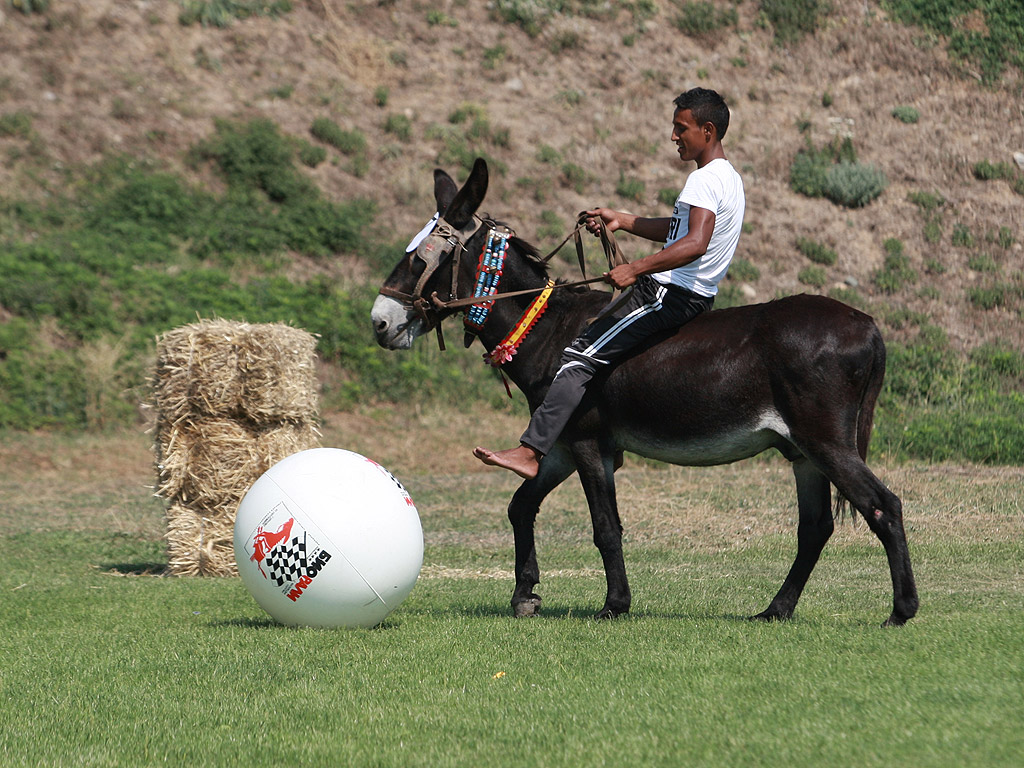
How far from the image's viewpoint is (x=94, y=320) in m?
23.5

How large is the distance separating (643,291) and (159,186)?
73.0 feet

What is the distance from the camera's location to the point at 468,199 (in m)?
8.45

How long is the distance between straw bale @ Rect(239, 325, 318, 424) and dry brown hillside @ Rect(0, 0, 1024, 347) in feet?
55.8

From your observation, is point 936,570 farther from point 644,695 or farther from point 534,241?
point 534,241

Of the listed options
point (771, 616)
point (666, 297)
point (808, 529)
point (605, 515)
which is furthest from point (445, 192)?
point (771, 616)

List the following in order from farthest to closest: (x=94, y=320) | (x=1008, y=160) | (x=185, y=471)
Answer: (x=1008, y=160), (x=94, y=320), (x=185, y=471)

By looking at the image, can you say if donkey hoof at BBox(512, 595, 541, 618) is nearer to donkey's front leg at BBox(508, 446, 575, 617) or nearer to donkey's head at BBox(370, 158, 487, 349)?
donkey's front leg at BBox(508, 446, 575, 617)

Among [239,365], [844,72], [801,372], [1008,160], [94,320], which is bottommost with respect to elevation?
[94,320]

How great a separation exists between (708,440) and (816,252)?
2464 centimetres

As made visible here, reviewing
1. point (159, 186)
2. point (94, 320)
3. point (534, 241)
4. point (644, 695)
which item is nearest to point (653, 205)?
point (534, 241)

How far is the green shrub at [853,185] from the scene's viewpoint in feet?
108

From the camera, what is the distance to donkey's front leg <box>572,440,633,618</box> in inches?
318

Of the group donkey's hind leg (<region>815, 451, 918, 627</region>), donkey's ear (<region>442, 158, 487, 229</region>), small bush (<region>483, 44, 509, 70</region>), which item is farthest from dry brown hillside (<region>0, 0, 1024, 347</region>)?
donkey's hind leg (<region>815, 451, 918, 627</region>)

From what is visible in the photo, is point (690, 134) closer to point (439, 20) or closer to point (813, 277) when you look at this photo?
point (813, 277)
